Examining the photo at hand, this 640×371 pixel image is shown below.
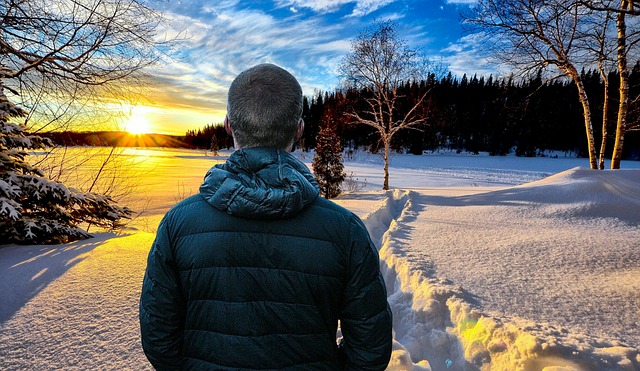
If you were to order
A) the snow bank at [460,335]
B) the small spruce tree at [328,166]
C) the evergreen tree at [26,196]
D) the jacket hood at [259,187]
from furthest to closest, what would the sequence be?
the small spruce tree at [328,166] → the evergreen tree at [26,196] → the snow bank at [460,335] → the jacket hood at [259,187]

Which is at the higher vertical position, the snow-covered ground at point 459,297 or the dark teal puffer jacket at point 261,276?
the dark teal puffer jacket at point 261,276

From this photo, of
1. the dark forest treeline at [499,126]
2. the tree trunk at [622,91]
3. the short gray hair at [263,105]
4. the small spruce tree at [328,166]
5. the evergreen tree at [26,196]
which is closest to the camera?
the short gray hair at [263,105]

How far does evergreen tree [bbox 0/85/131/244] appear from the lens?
4.35m

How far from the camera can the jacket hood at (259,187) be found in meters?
1.01

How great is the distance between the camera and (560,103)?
5016 centimetres

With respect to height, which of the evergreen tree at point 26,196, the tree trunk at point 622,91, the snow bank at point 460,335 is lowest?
the snow bank at point 460,335

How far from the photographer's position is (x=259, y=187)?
1.04 metres

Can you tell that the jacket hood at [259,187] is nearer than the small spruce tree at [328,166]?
Yes

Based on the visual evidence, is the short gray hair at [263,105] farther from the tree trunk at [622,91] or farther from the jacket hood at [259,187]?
the tree trunk at [622,91]

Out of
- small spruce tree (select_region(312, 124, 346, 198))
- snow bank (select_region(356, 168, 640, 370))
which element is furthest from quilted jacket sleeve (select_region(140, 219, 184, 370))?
small spruce tree (select_region(312, 124, 346, 198))

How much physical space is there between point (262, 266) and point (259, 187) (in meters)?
0.29

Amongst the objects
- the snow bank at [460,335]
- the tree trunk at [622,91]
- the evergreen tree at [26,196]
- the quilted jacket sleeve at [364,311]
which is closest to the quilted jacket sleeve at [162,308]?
the quilted jacket sleeve at [364,311]

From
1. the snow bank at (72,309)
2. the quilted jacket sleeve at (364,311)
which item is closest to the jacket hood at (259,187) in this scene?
the quilted jacket sleeve at (364,311)

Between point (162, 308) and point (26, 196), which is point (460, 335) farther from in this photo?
point (26, 196)
